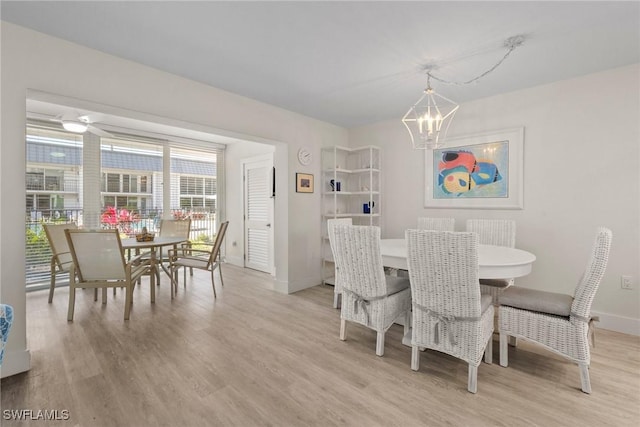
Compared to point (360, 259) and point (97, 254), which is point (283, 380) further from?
point (97, 254)

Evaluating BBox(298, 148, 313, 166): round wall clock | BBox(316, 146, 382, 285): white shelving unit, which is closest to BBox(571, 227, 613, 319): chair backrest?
BBox(316, 146, 382, 285): white shelving unit

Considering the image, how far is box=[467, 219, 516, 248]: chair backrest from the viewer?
119 inches

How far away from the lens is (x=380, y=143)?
14.9 ft

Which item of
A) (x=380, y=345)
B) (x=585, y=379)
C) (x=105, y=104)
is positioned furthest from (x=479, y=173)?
(x=105, y=104)

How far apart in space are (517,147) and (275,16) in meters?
2.97

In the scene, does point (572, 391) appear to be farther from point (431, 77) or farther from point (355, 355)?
point (431, 77)

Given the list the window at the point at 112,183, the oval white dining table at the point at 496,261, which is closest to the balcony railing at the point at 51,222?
the window at the point at 112,183

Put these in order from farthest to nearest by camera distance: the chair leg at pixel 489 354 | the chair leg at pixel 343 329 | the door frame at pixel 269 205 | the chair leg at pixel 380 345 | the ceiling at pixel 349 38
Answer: the door frame at pixel 269 205 → the chair leg at pixel 343 329 → the chair leg at pixel 380 345 → the chair leg at pixel 489 354 → the ceiling at pixel 349 38

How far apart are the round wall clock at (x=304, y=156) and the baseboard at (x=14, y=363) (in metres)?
3.33

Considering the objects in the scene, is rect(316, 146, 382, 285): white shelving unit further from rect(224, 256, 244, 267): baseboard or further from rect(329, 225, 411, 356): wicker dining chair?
rect(224, 256, 244, 267): baseboard

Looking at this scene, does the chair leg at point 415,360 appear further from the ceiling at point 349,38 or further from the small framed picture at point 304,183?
the small framed picture at point 304,183

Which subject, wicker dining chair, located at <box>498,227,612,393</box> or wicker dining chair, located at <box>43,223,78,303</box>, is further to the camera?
wicker dining chair, located at <box>43,223,78,303</box>

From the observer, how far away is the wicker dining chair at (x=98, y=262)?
2.83 m

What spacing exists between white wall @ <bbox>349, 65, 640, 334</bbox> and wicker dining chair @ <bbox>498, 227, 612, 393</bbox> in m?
1.23
